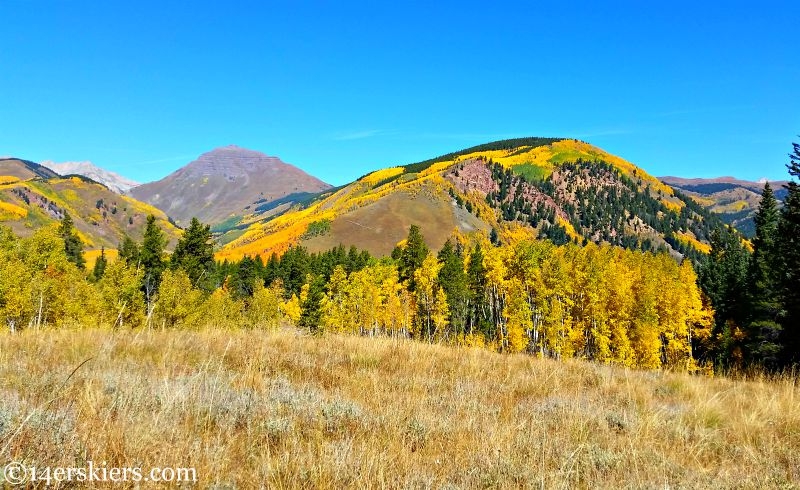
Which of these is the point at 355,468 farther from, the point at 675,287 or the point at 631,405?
the point at 675,287

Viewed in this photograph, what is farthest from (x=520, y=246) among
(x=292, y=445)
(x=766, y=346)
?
(x=292, y=445)

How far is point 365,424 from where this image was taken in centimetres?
447

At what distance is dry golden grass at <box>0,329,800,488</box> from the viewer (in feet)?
10.7

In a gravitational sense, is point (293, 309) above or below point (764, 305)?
below

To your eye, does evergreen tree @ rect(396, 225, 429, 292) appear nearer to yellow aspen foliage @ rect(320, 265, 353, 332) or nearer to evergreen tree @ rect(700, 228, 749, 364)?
yellow aspen foliage @ rect(320, 265, 353, 332)

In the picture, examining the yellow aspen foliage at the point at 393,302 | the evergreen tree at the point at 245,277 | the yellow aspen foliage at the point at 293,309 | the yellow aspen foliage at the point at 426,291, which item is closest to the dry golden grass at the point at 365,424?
the yellow aspen foliage at the point at 393,302

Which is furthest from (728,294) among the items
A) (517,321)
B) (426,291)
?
(426,291)

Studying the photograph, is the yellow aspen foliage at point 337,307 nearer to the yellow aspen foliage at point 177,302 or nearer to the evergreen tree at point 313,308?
the evergreen tree at point 313,308

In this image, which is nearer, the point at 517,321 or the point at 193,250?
the point at 517,321

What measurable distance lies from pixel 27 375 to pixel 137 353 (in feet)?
7.00

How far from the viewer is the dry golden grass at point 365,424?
10.7ft

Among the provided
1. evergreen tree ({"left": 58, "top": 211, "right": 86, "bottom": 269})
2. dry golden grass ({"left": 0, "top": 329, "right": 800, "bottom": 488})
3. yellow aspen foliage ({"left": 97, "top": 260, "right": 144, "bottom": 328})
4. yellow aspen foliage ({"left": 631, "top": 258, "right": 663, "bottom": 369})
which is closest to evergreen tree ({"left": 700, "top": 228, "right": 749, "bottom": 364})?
yellow aspen foliage ({"left": 631, "top": 258, "right": 663, "bottom": 369})

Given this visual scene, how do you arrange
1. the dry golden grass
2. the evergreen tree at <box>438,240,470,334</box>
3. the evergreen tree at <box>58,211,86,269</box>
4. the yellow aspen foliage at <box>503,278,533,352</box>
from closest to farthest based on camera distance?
the dry golden grass
the yellow aspen foliage at <box>503,278,533,352</box>
the evergreen tree at <box>438,240,470,334</box>
the evergreen tree at <box>58,211,86,269</box>

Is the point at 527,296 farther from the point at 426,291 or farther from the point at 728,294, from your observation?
the point at 728,294
